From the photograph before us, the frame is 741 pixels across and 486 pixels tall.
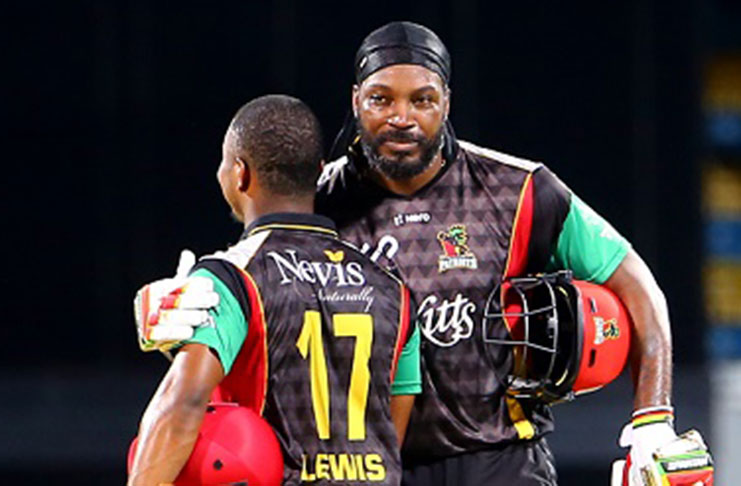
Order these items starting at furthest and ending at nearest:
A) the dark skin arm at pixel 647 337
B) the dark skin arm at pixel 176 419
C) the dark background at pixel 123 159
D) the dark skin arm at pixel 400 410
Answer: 1. the dark background at pixel 123 159
2. the dark skin arm at pixel 647 337
3. the dark skin arm at pixel 400 410
4. the dark skin arm at pixel 176 419

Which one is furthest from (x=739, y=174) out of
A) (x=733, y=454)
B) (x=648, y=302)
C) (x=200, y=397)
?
(x=200, y=397)

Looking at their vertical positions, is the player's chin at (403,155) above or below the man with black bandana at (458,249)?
above

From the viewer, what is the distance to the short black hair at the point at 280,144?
237 centimetres

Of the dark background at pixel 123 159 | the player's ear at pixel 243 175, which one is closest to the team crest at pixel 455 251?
the player's ear at pixel 243 175

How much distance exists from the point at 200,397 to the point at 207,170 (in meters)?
3.24

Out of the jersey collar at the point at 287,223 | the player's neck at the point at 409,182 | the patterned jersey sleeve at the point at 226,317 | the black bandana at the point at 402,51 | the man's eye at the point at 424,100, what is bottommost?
the patterned jersey sleeve at the point at 226,317

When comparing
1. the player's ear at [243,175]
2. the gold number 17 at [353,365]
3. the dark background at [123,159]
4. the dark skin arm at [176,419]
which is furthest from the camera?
the dark background at [123,159]

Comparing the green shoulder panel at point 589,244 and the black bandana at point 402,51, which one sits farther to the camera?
the green shoulder panel at point 589,244

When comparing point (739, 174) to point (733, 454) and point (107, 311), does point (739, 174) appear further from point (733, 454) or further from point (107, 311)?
point (107, 311)

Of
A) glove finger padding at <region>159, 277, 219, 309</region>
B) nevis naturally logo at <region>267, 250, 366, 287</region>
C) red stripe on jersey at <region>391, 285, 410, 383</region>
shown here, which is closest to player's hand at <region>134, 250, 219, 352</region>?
glove finger padding at <region>159, 277, 219, 309</region>

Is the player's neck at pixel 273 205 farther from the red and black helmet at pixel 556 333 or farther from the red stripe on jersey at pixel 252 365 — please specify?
the red and black helmet at pixel 556 333

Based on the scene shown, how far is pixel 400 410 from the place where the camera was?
2518mm

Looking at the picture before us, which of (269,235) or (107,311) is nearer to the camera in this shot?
(269,235)

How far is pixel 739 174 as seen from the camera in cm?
893
